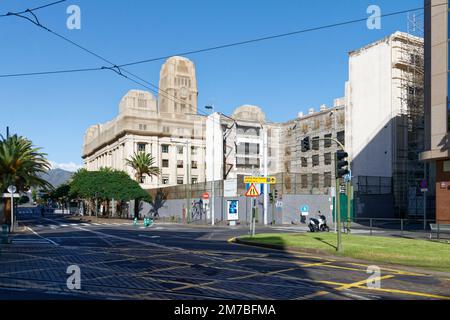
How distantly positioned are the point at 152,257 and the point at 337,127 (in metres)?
56.9

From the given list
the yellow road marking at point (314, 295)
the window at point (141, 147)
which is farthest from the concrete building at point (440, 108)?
the window at point (141, 147)

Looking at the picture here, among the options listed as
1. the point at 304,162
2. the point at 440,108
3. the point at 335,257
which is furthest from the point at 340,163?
the point at 304,162

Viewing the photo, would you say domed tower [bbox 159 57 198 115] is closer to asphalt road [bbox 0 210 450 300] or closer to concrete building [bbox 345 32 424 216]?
concrete building [bbox 345 32 424 216]

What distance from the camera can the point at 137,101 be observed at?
101 meters

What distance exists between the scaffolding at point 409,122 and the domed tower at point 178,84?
187ft

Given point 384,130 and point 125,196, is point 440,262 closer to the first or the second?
point 384,130

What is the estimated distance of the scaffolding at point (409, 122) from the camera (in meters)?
56.0

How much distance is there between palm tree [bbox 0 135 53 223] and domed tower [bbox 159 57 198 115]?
60979 millimetres

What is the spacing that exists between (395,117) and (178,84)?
61.2m

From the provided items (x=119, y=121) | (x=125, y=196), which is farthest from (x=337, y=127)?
(x=119, y=121)

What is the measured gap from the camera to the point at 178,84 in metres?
108

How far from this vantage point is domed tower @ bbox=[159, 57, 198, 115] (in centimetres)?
10719

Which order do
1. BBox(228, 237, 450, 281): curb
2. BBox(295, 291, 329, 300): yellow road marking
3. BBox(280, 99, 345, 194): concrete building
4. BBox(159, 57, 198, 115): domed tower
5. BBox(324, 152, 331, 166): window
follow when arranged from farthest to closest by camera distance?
BBox(159, 57, 198, 115): domed tower
BBox(324, 152, 331, 166): window
BBox(280, 99, 345, 194): concrete building
BBox(228, 237, 450, 281): curb
BBox(295, 291, 329, 300): yellow road marking

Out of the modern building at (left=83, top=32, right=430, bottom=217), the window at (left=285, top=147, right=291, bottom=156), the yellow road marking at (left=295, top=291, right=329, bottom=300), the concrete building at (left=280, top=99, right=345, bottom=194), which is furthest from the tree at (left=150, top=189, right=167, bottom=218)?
the yellow road marking at (left=295, top=291, right=329, bottom=300)
